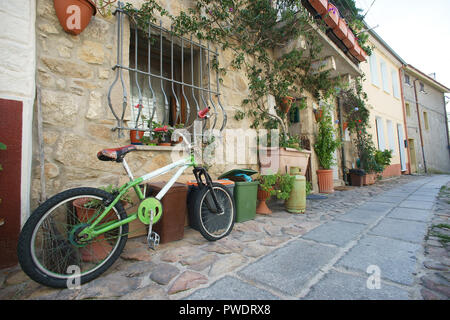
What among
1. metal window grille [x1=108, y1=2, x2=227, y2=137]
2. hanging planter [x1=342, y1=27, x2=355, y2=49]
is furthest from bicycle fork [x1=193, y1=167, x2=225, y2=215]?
A: hanging planter [x1=342, y1=27, x2=355, y2=49]

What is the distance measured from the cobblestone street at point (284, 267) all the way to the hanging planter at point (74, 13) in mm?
1980

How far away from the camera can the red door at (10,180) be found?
4.76ft

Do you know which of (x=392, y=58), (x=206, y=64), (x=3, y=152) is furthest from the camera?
(x=392, y=58)

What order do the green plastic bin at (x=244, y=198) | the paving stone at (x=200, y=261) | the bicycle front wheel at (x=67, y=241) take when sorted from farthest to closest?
1. the green plastic bin at (x=244, y=198)
2. the paving stone at (x=200, y=261)
3. the bicycle front wheel at (x=67, y=241)

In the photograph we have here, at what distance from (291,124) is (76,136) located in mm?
4497

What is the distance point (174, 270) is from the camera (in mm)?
1395

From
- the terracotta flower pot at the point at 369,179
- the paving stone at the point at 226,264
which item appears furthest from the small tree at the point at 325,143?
the paving stone at the point at 226,264

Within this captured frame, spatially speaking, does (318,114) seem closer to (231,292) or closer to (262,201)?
(262,201)

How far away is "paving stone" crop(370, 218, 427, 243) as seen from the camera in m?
1.88

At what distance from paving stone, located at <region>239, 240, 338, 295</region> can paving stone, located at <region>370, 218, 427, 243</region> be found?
2.37 ft

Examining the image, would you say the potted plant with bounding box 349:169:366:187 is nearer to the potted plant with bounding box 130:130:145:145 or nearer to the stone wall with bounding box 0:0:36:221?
the potted plant with bounding box 130:130:145:145

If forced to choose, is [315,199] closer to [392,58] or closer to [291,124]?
[291,124]

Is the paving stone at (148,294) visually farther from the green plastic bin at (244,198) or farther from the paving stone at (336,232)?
the green plastic bin at (244,198)
